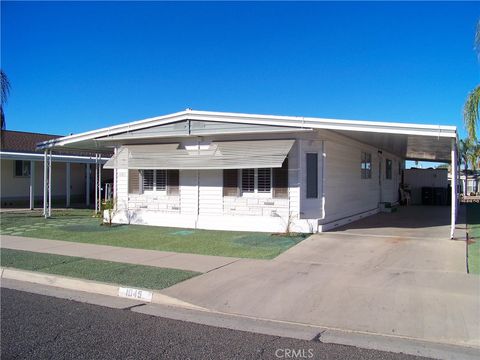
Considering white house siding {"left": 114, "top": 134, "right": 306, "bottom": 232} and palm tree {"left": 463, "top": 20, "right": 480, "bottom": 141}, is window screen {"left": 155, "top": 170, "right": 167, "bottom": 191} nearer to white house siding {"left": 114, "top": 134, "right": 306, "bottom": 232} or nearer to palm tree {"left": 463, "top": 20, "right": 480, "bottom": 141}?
white house siding {"left": 114, "top": 134, "right": 306, "bottom": 232}

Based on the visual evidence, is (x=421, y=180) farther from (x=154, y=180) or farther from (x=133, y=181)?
(x=133, y=181)

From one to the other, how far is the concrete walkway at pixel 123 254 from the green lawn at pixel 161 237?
48cm

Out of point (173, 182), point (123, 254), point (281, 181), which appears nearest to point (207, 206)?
point (173, 182)

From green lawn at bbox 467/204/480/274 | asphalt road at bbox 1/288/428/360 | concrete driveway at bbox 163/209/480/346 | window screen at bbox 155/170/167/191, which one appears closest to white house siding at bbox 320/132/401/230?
concrete driveway at bbox 163/209/480/346

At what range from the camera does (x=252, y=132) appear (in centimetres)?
1314

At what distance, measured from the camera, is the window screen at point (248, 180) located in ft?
44.8

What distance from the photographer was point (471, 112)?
13.5m

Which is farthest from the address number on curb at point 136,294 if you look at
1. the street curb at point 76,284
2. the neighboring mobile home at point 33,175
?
the neighboring mobile home at point 33,175

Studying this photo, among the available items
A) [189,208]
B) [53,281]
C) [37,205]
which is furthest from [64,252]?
[37,205]

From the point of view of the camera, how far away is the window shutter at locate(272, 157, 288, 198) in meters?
13.1

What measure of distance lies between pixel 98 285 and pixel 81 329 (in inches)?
80.7

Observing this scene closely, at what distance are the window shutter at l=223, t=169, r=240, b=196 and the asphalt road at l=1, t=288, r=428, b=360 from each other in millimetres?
7904

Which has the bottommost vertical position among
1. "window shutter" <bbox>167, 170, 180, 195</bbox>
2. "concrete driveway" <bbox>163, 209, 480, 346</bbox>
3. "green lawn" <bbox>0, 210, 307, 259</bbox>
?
"concrete driveway" <bbox>163, 209, 480, 346</bbox>
